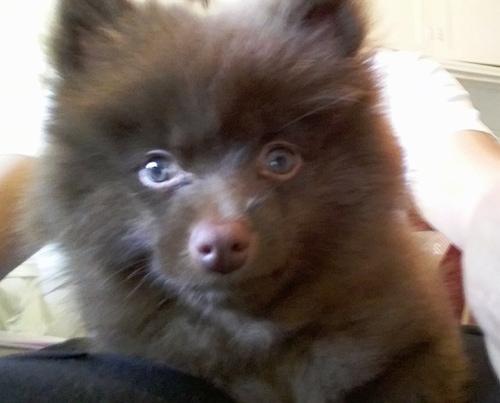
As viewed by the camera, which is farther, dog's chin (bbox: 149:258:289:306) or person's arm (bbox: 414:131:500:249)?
person's arm (bbox: 414:131:500:249)

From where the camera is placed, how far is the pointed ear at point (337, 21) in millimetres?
819

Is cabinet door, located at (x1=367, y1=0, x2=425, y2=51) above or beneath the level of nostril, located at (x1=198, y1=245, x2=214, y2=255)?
above

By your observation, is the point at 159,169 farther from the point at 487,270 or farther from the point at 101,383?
the point at 487,270

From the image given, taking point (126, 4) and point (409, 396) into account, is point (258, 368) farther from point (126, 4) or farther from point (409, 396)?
point (126, 4)

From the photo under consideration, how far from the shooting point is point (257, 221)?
69 cm

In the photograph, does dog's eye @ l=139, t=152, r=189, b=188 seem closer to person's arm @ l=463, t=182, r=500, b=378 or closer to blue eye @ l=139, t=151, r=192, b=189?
blue eye @ l=139, t=151, r=192, b=189

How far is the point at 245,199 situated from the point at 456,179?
756mm

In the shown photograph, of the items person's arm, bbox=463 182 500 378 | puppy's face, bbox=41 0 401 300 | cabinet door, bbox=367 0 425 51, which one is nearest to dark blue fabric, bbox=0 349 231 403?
puppy's face, bbox=41 0 401 300

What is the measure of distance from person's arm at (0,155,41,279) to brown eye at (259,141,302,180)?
43 centimetres

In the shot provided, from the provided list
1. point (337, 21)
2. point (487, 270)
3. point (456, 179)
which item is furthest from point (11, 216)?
point (456, 179)

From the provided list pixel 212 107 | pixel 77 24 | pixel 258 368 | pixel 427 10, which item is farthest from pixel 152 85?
pixel 427 10

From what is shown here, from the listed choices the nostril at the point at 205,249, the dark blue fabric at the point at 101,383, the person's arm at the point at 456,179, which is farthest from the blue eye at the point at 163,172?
the person's arm at the point at 456,179

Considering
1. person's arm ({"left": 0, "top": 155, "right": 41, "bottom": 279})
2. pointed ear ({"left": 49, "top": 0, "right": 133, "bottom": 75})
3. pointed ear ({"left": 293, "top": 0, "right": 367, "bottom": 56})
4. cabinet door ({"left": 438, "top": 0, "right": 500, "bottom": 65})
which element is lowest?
person's arm ({"left": 0, "top": 155, "right": 41, "bottom": 279})

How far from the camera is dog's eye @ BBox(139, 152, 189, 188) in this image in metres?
0.73
